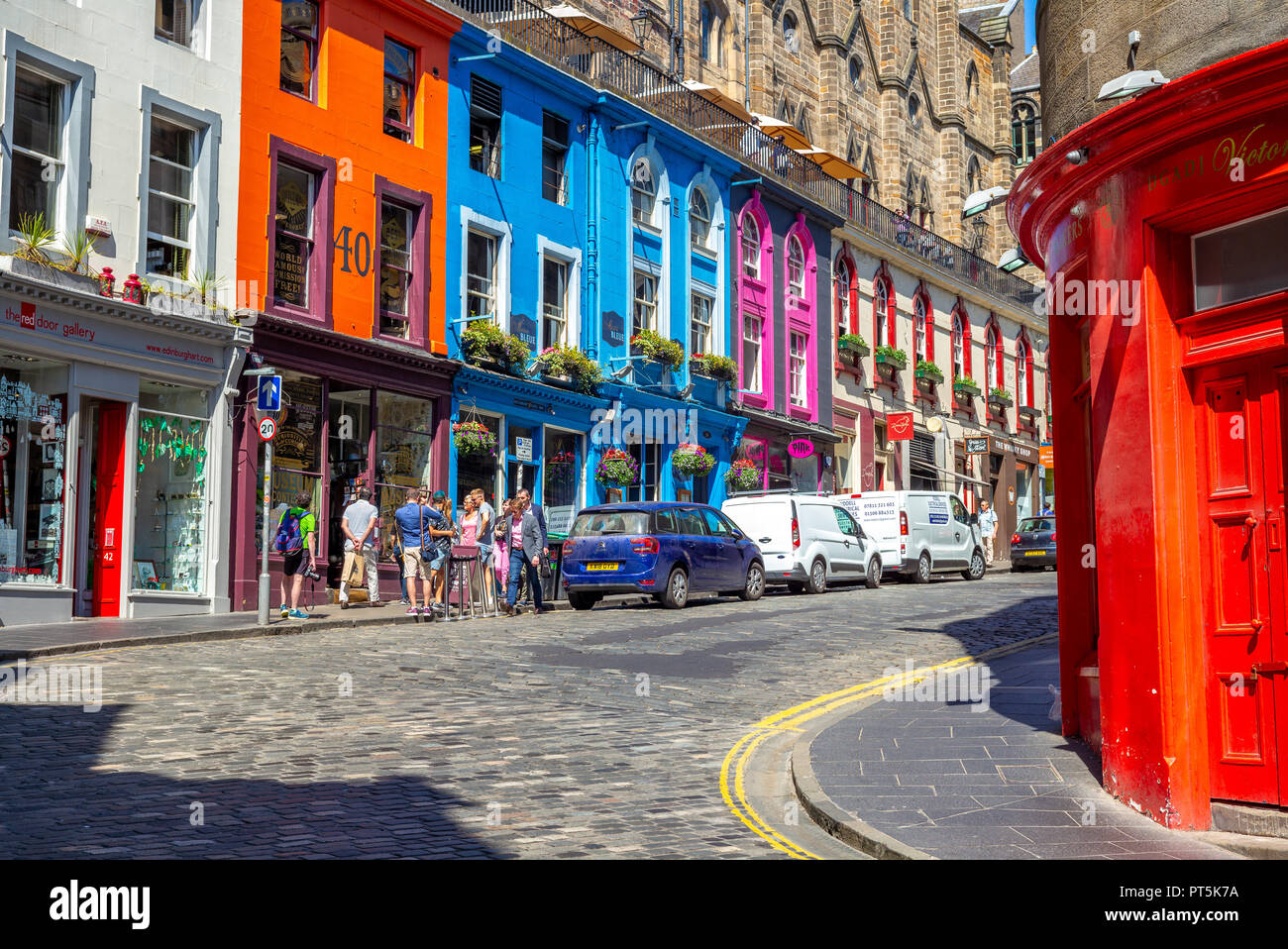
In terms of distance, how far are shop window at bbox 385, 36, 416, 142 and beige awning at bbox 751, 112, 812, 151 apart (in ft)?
45.1

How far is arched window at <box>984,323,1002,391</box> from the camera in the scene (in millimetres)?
50531

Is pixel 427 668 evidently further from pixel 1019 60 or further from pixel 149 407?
pixel 1019 60

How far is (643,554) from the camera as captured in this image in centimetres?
2102

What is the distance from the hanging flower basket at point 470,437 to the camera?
2528 cm

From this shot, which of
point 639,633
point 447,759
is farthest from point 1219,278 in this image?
point 639,633

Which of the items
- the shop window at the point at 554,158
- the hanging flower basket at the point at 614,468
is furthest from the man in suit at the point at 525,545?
the shop window at the point at 554,158

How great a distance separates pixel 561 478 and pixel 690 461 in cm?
416

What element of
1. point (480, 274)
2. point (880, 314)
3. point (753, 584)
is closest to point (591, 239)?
point (480, 274)

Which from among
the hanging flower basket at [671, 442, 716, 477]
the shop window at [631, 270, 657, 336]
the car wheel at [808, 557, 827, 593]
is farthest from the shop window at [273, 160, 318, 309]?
the hanging flower basket at [671, 442, 716, 477]

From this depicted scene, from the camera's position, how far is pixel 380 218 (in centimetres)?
2442

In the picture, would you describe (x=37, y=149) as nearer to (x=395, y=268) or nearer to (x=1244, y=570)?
(x=395, y=268)

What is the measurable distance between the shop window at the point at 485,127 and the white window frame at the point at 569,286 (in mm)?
1896
